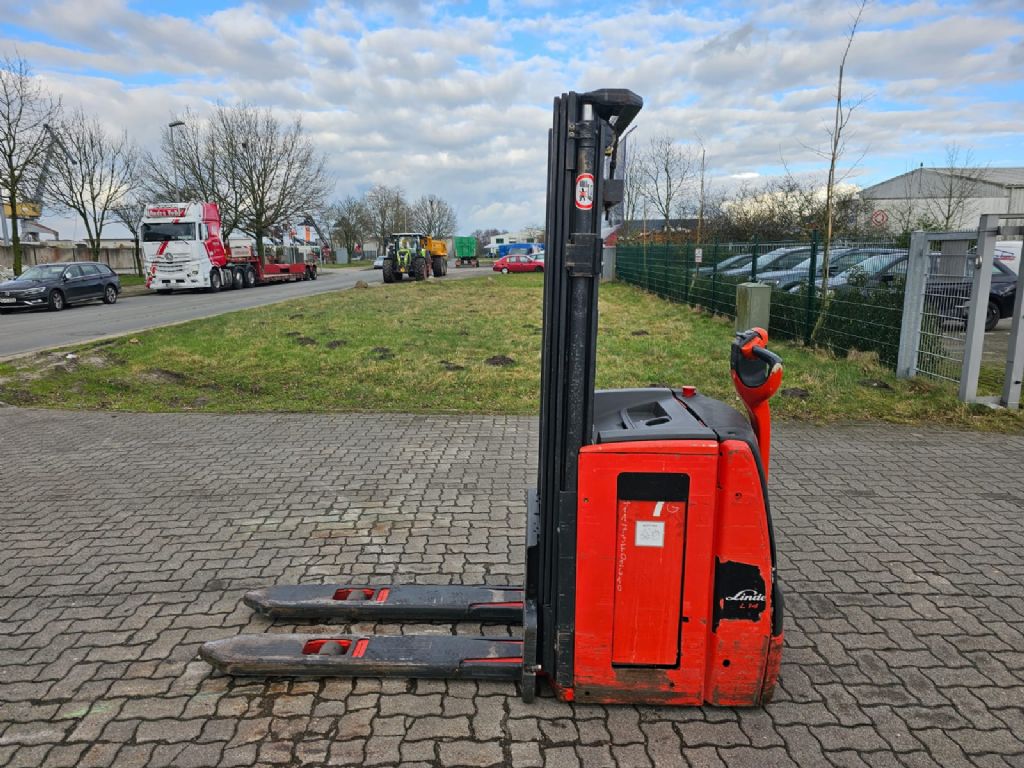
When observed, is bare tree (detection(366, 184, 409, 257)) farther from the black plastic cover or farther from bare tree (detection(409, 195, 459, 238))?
the black plastic cover

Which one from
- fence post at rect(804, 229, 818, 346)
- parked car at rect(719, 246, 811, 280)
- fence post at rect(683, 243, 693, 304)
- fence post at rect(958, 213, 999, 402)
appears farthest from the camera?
fence post at rect(683, 243, 693, 304)

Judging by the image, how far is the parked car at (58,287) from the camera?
1978 cm

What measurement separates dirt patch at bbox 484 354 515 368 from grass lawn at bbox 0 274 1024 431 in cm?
2

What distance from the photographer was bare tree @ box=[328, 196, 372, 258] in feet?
279

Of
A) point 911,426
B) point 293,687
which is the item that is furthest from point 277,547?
point 911,426

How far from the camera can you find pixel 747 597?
→ 103 inches

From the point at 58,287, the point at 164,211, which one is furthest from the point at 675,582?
the point at 164,211

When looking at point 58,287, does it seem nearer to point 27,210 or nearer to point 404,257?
point 404,257

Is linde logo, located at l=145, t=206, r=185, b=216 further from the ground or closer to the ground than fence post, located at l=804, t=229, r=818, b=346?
further from the ground

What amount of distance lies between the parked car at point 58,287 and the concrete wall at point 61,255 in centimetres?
1634

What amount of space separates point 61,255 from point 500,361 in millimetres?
47480

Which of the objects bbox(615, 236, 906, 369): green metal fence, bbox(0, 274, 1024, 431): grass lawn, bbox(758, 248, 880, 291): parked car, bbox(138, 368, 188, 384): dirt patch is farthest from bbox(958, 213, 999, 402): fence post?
bbox(138, 368, 188, 384): dirt patch

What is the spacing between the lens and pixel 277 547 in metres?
4.32

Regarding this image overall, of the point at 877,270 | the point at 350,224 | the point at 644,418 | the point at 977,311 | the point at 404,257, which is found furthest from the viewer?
the point at 350,224
